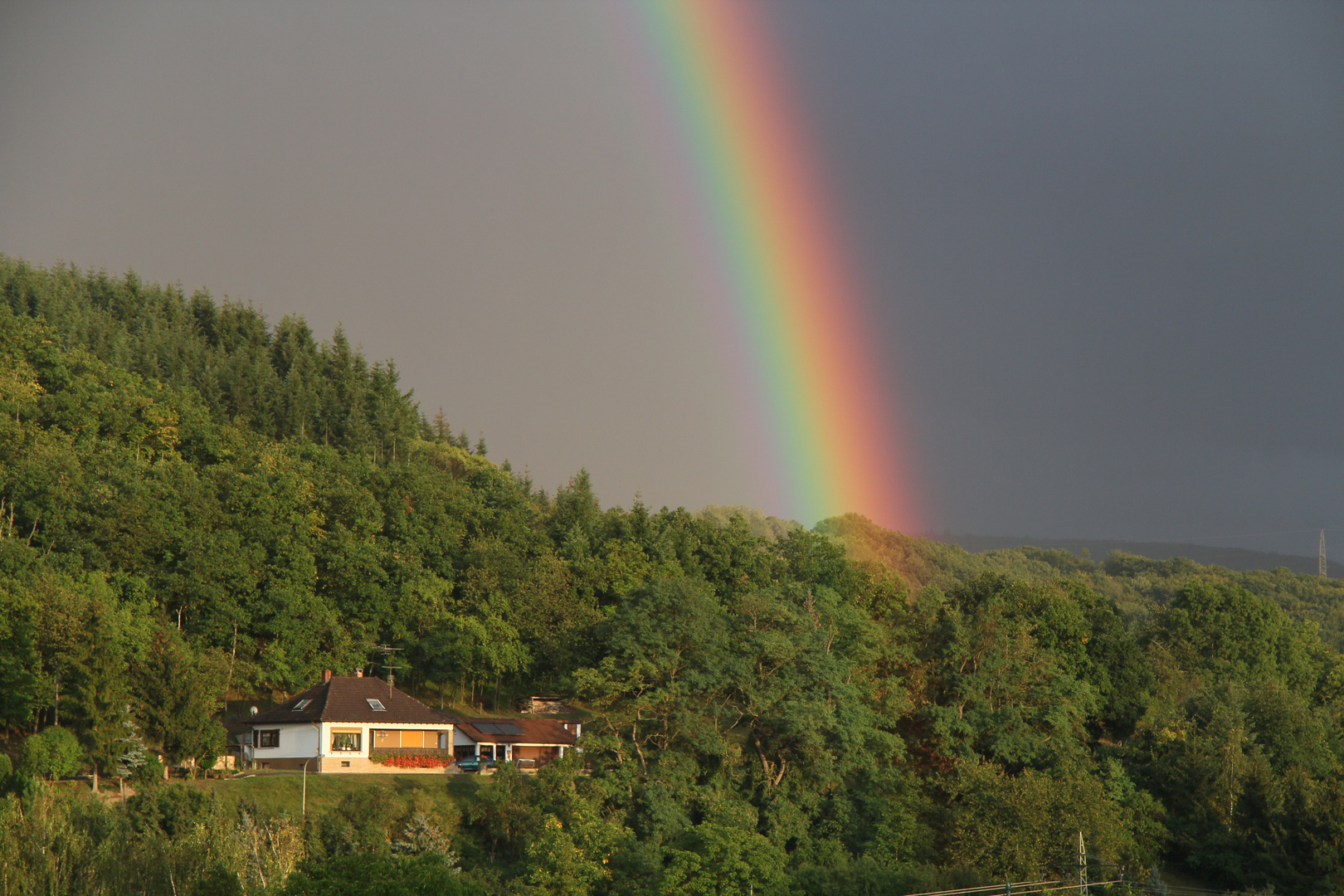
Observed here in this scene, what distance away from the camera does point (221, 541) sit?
67.6m

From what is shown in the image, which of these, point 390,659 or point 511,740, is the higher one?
point 390,659

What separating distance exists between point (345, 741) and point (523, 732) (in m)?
9.84

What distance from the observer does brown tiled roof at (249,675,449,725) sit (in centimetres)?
5509

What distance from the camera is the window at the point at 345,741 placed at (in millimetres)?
54406

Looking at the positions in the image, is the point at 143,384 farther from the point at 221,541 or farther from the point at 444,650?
the point at 444,650

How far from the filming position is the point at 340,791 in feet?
162

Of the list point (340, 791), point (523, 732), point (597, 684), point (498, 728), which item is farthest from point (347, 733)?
point (597, 684)

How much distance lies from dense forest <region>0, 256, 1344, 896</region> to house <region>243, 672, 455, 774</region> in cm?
402

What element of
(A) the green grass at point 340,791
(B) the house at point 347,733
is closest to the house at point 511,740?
(B) the house at point 347,733

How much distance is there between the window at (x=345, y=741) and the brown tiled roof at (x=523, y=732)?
6.10 metres

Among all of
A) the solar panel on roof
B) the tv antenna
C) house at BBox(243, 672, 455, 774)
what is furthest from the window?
the tv antenna

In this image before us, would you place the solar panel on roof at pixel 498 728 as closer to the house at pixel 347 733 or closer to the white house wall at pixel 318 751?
the house at pixel 347 733

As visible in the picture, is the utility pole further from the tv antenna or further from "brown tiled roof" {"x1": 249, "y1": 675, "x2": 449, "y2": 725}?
the tv antenna

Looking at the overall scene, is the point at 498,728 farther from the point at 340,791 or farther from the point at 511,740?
the point at 340,791
